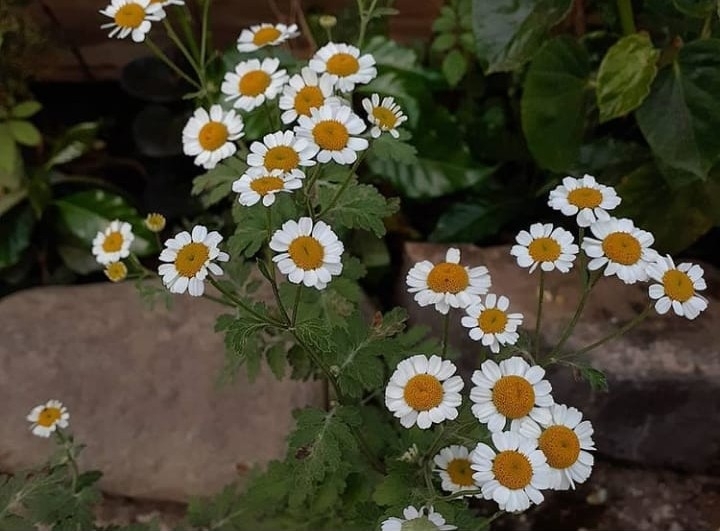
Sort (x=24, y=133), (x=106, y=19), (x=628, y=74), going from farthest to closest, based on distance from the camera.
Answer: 1. (x=106, y=19)
2. (x=24, y=133)
3. (x=628, y=74)

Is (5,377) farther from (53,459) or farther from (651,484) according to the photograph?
(651,484)

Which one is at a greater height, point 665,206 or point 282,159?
point 282,159

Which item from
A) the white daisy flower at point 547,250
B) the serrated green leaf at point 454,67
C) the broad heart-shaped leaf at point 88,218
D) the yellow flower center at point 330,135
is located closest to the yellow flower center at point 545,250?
the white daisy flower at point 547,250

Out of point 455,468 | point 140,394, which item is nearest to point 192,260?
point 455,468

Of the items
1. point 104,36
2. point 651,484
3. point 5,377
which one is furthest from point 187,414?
point 104,36

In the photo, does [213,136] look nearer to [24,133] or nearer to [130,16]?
[130,16]

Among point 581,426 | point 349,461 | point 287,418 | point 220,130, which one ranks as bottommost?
point 287,418
